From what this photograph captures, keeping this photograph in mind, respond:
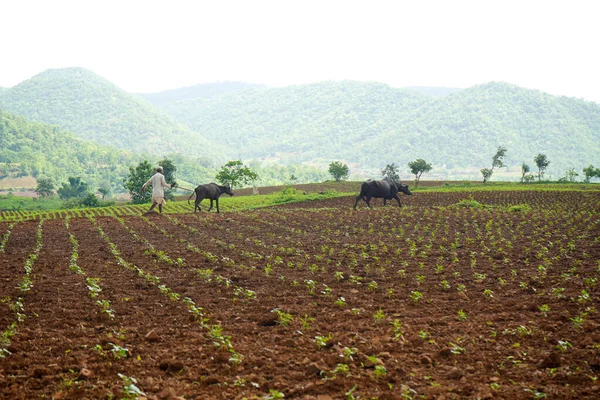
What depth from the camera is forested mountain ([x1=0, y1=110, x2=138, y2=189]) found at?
149500 mm

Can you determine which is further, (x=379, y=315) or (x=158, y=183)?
(x=158, y=183)

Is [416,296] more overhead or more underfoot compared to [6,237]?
more underfoot

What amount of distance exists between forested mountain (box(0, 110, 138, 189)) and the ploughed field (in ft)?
458

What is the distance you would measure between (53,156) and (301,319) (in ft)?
587


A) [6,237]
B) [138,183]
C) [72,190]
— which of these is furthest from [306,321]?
[72,190]

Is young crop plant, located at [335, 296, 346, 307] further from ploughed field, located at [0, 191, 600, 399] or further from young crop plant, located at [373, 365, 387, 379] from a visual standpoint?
young crop plant, located at [373, 365, 387, 379]

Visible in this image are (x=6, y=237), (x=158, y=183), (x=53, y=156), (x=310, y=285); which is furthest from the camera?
(x=53, y=156)

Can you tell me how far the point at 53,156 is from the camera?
170m

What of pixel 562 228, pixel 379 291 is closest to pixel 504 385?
pixel 379 291

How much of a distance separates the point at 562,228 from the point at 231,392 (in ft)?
59.5

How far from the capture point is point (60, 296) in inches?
397

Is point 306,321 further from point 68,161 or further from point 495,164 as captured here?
point 68,161

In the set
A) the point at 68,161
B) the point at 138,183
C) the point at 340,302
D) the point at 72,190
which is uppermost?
the point at 68,161

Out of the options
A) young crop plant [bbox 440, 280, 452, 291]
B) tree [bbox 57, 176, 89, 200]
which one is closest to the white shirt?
young crop plant [bbox 440, 280, 452, 291]
